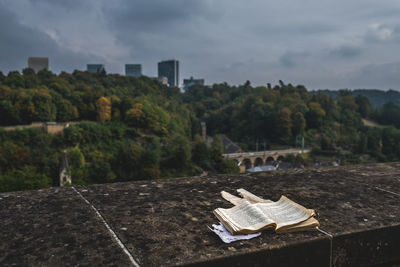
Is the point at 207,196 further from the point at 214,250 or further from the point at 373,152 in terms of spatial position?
the point at 373,152

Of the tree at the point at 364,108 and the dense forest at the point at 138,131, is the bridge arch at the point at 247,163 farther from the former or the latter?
the tree at the point at 364,108

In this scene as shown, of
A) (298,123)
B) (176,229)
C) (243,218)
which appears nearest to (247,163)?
(298,123)

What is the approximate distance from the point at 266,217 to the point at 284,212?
17cm

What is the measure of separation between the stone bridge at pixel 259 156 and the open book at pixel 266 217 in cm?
4598

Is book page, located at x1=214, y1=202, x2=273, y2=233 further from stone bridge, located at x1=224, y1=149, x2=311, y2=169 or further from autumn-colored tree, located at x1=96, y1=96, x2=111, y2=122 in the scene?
stone bridge, located at x1=224, y1=149, x2=311, y2=169

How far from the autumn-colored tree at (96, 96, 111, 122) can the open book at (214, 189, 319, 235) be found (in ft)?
148

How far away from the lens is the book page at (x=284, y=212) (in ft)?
5.06

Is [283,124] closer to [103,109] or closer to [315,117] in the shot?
[315,117]

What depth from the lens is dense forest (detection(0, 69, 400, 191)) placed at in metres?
34.8

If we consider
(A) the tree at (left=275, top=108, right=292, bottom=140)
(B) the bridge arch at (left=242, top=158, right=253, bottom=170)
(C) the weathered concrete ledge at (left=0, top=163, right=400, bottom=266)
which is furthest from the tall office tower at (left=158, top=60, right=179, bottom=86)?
(C) the weathered concrete ledge at (left=0, top=163, right=400, bottom=266)

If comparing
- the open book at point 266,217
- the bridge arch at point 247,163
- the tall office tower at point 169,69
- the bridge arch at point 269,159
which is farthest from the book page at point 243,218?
the tall office tower at point 169,69

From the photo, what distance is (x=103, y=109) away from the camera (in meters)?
45.3

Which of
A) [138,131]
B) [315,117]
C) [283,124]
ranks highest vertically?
[315,117]

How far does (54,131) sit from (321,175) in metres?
40.0
